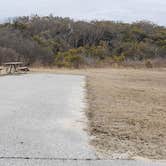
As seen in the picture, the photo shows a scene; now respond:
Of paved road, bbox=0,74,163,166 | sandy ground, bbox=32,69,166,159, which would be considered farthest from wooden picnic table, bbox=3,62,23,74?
paved road, bbox=0,74,163,166

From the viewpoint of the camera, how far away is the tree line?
4296cm

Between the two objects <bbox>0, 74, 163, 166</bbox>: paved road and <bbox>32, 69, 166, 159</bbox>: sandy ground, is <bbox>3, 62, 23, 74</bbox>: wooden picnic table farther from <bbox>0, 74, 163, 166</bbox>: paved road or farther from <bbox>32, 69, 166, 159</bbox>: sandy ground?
<bbox>0, 74, 163, 166</bbox>: paved road

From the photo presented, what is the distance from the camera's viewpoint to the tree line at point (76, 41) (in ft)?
141

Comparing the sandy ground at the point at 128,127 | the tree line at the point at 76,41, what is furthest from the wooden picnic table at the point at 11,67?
the sandy ground at the point at 128,127

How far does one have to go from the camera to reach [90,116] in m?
9.85

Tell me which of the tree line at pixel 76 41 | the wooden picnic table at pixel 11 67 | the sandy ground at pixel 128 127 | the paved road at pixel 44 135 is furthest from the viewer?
the tree line at pixel 76 41

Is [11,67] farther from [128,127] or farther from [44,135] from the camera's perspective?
[44,135]

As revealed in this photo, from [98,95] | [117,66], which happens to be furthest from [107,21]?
[98,95]

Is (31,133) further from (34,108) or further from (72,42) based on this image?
(72,42)

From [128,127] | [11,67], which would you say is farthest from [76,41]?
[128,127]

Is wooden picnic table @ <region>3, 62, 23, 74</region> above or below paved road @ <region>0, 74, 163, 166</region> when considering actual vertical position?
below

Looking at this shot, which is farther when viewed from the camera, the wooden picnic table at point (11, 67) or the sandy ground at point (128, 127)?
the wooden picnic table at point (11, 67)

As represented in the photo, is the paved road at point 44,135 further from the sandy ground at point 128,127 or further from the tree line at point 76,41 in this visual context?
the tree line at point 76,41

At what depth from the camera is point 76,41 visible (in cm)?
6303
